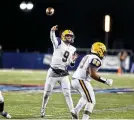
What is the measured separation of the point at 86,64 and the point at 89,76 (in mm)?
294

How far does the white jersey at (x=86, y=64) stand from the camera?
9875 mm

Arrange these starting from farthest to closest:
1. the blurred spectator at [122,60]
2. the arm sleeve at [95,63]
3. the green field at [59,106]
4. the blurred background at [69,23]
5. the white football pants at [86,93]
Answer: the blurred background at [69,23] < the blurred spectator at [122,60] < the green field at [59,106] < the white football pants at [86,93] < the arm sleeve at [95,63]

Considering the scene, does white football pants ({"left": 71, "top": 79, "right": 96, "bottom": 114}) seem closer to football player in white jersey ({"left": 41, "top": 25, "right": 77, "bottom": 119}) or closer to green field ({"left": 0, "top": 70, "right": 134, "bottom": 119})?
football player in white jersey ({"left": 41, "top": 25, "right": 77, "bottom": 119})

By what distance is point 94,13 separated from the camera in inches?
1994

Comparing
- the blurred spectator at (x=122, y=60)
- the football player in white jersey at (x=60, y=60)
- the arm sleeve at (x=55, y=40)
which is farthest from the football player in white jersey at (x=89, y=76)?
the blurred spectator at (x=122, y=60)

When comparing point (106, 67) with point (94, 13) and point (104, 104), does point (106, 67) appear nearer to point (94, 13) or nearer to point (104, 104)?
point (94, 13)

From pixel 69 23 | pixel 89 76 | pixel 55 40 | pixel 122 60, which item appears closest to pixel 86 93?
pixel 89 76

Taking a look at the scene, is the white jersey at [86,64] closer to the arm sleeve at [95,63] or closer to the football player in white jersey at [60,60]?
the arm sleeve at [95,63]

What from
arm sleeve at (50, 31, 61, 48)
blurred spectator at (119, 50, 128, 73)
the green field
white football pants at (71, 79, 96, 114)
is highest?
arm sleeve at (50, 31, 61, 48)

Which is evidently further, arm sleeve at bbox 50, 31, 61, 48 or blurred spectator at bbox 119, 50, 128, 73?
blurred spectator at bbox 119, 50, 128, 73

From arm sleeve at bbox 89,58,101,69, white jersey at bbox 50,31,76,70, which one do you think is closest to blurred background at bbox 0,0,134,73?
white jersey at bbox 50,31,76,70

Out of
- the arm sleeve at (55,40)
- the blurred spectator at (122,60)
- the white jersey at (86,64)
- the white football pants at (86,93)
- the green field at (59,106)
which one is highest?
the arm sleeve at (55,40)

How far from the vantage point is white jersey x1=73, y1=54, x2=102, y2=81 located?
32.4 ft

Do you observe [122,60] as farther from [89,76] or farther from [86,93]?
[86,93]
